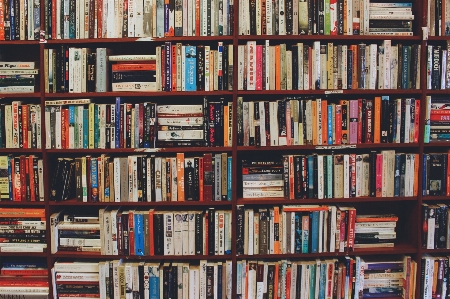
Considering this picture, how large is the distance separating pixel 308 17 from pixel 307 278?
1451 millimetres

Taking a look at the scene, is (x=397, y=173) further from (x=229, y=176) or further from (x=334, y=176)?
(x=229, y=176)

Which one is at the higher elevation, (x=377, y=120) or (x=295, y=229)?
(x=377, y=120)

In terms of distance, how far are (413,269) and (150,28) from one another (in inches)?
78.8

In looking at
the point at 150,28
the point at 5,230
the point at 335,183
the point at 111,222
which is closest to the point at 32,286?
the point at 5,230

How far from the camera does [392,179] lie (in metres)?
2.49

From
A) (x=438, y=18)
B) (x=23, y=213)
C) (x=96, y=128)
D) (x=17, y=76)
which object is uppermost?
(x=438, y=18)

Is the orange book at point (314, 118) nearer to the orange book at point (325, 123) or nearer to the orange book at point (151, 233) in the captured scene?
the orange book at point (325, 123)

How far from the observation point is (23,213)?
2508 mm

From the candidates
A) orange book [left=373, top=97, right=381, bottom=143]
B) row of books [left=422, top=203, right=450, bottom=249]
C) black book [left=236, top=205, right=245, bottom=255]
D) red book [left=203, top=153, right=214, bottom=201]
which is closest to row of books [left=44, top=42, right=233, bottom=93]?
red book [left=203, top=153, right=214, bottom=201]

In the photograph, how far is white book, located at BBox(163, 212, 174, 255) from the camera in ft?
8.12

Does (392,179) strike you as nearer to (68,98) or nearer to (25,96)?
(68,98)

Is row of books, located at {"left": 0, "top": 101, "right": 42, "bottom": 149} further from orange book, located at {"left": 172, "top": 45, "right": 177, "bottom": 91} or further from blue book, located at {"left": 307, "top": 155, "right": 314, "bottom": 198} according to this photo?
blue book, located at {"left": 307, "top": 155, "right": 314, "bottom": 198}

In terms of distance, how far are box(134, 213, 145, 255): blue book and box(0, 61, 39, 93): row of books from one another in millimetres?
929

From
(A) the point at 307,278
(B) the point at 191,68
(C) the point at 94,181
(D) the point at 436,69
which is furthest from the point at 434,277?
(C) the point at 94,181
